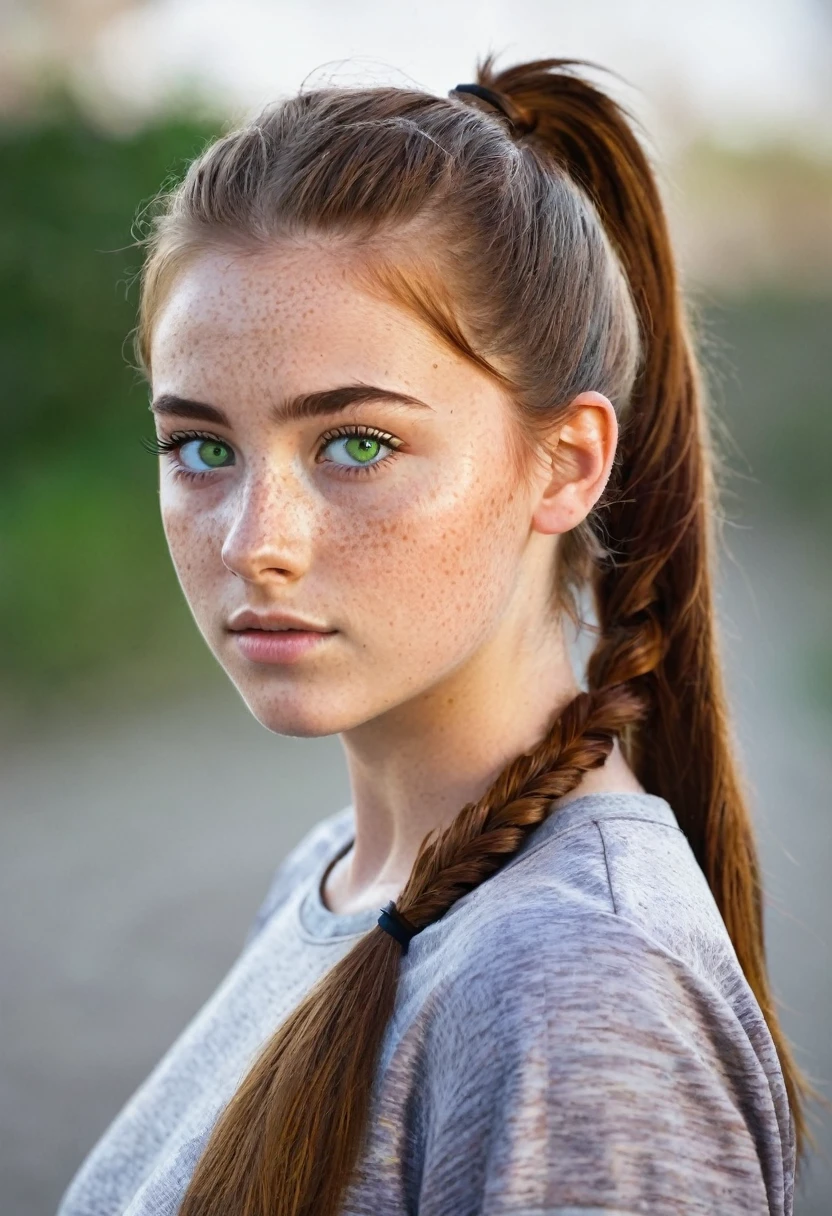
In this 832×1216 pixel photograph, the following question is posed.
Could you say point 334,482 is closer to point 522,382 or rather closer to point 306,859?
point 522,382

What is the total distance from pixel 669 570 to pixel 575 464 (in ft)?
0.83

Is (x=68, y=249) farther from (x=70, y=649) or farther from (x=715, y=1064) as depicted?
(x=715, y=1064)

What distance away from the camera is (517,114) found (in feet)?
4.38

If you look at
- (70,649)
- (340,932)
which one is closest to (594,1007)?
(340,932)

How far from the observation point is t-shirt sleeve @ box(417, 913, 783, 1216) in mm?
846

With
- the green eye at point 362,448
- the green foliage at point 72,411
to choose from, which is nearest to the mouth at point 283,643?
the green eye at point 362,448

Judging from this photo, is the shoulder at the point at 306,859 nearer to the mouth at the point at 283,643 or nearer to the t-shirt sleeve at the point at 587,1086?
the mouth at the point at 283,643

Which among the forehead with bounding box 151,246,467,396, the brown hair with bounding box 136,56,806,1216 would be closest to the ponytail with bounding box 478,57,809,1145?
the brown hair with bounding box 136,56,806,1216

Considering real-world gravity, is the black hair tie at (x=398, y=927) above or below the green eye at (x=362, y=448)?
below

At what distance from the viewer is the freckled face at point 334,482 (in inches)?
43.1

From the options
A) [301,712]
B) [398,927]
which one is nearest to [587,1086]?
[398,927]

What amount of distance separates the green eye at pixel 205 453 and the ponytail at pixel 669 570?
48 centimetres

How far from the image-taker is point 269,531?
42.9 inches

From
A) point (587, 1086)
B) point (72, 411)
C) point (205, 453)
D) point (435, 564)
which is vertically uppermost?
point (72, 411)
